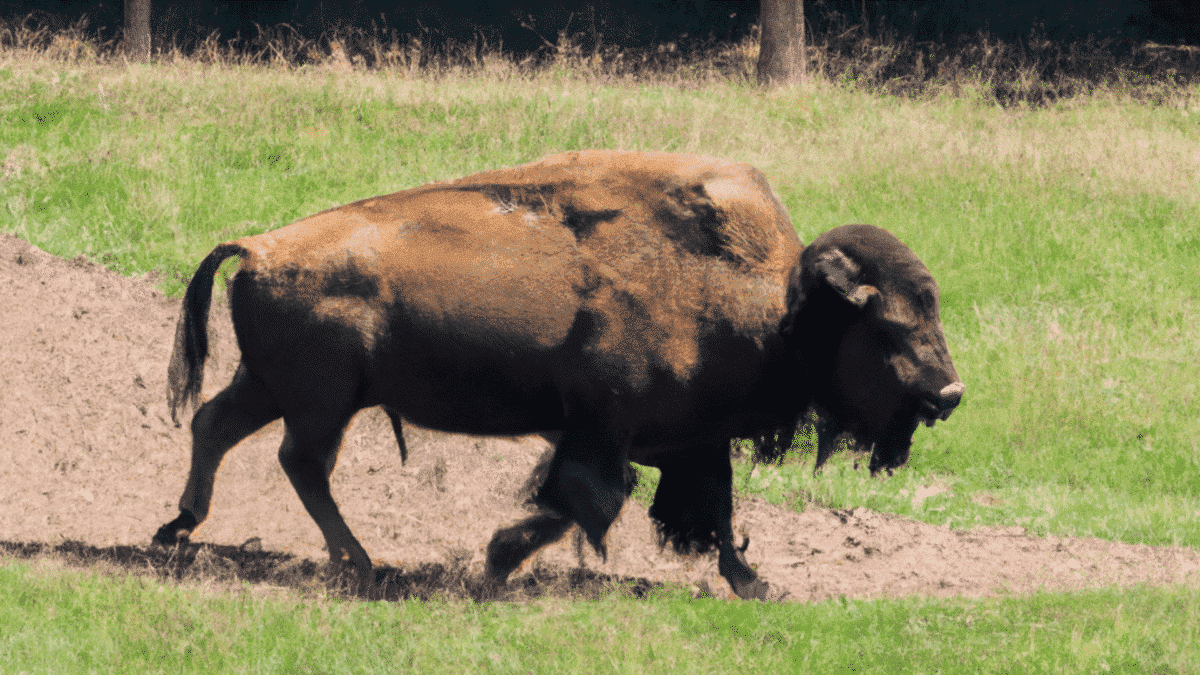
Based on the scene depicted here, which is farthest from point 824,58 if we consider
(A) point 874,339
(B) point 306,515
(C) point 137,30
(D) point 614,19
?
(A) point 874,339

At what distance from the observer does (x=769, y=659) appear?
4.28 metres

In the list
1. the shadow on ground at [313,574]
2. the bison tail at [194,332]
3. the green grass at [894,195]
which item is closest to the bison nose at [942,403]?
the shadow on ground at [313,574]

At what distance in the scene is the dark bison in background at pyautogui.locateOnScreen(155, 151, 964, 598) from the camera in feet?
15.5

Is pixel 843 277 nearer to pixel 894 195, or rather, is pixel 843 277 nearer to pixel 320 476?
pixel 320 476

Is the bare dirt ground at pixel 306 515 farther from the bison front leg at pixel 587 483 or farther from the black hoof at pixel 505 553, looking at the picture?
the bison front leg at pixel 587 483

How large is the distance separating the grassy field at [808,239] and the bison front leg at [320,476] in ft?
1.43

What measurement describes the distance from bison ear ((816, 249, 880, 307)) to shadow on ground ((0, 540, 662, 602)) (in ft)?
5.03

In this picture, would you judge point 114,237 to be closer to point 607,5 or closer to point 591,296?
point 591,296

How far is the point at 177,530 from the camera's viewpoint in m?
5.50

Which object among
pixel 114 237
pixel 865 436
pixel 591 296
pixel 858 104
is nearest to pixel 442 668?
pixel 591 296

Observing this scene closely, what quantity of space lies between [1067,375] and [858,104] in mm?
6291

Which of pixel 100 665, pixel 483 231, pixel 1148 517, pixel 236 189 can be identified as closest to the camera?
pixel 100 665

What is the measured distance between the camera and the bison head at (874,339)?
15.1 feet

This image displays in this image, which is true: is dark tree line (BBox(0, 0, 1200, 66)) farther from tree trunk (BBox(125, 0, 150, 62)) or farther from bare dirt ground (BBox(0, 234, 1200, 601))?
bare dirt ground (BBox(0, 234, 1200, 601))
